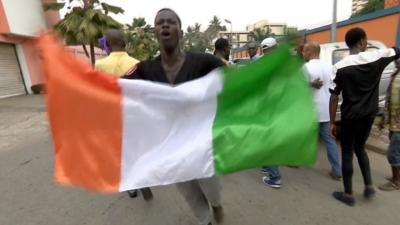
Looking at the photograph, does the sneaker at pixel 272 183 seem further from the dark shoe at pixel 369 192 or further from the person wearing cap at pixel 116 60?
the person wearing cap at pixel 116 60

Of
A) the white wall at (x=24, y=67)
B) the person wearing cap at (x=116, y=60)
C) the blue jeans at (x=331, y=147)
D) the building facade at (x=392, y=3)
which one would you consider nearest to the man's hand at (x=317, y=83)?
the blue jeans at (x=331, y=147)

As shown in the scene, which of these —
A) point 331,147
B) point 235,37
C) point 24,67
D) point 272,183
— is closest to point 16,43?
point 24,67

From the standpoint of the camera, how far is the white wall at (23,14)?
16859mm

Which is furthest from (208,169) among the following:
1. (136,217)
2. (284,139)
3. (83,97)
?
(136,217)

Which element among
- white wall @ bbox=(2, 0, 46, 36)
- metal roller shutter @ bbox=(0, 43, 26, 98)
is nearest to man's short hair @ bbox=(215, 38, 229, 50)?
white wall @ bbox=(2, 0, 46, 36)

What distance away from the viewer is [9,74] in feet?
58.4

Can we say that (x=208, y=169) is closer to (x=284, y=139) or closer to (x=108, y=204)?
(x=284, y=139)

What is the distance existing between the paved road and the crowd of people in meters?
0.18

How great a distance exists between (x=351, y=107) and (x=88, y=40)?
15488 millimetres

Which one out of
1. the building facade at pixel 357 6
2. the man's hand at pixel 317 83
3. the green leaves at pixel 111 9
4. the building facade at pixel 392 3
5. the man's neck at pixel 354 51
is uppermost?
the building facade at pixel 357 6

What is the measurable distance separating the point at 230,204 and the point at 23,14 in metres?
18.9

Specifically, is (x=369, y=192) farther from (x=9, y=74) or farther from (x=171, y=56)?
(x=9, y=74)

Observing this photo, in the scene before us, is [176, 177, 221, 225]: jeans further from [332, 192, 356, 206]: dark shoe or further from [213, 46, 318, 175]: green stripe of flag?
[332, 192, 356, 206]: dark shoe

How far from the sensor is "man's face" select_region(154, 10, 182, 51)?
2.34 m
